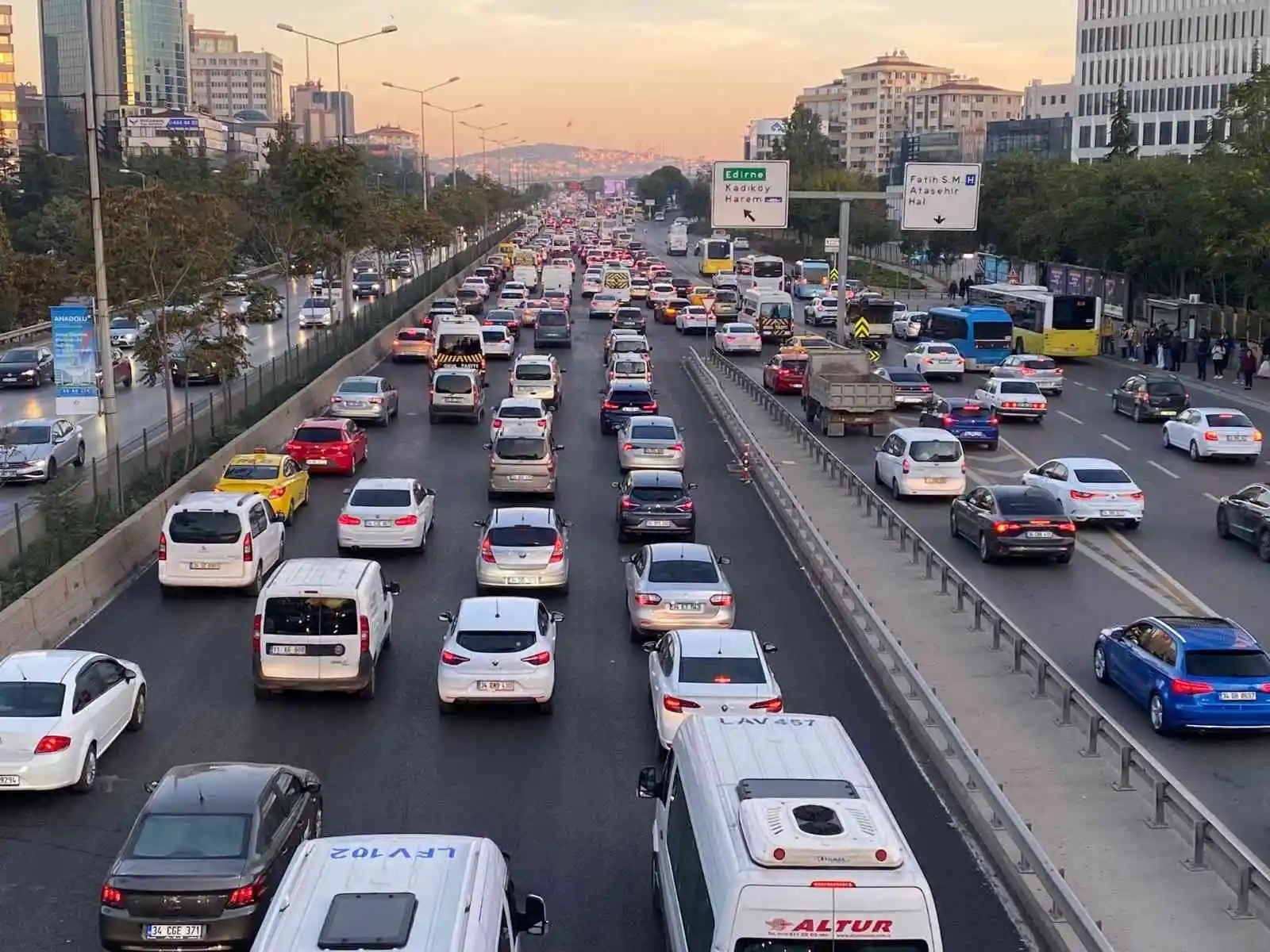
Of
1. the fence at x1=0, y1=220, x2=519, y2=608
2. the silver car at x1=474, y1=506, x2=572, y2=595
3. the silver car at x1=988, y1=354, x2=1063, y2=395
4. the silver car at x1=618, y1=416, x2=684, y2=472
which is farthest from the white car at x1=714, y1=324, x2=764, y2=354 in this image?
the silver car at x1=474, y1=506, x2=572, y2=595

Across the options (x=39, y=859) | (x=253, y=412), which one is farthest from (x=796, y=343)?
(x=39, y=859)

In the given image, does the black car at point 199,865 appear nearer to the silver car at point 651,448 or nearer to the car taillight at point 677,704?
the car taillight at point 677,704

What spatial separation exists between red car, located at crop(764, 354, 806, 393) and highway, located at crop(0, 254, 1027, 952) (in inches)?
863

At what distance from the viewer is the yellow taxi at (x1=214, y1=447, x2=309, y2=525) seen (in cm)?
2834

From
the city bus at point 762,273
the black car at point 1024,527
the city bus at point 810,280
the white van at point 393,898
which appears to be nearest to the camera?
the white van at point 393,898

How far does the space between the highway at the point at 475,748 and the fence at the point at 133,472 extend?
131 centimetres

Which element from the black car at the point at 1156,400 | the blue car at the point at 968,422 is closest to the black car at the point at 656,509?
the blue car at the point at 968,422

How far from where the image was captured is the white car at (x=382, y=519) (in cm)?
2562

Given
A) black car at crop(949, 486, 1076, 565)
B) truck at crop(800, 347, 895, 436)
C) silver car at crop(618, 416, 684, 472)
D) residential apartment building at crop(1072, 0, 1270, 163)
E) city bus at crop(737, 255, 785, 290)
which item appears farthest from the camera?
residential apartment building at crop(1072, 0, 1270, 163)

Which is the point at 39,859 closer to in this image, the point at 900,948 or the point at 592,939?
the point at 592,939

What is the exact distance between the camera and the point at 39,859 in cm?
1340

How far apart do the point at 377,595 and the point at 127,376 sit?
35023mm

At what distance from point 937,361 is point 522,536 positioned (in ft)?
108

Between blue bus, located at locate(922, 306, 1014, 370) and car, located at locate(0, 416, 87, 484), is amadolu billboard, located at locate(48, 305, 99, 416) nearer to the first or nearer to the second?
car, located at locate(0, 416, 87, 484)
